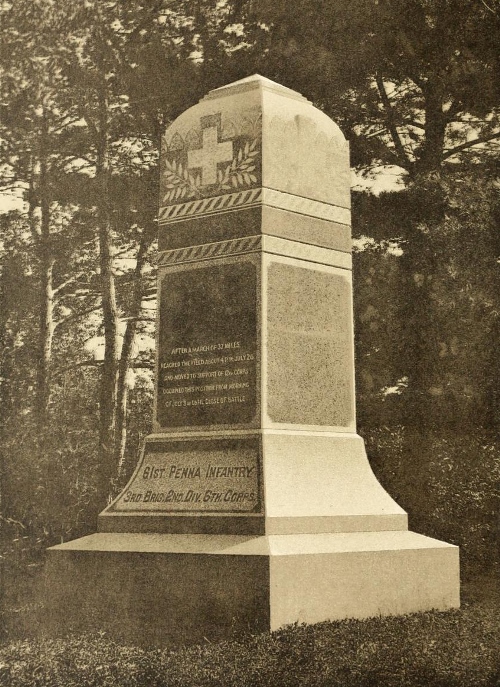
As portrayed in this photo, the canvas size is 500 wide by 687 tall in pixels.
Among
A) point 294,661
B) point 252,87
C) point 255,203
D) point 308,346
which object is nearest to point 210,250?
point 255,203

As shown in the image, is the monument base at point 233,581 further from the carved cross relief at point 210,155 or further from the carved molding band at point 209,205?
the carved cross relief at point 210,155

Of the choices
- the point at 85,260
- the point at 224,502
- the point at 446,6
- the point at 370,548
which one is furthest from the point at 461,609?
the point at 85,260

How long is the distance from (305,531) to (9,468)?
6.07m

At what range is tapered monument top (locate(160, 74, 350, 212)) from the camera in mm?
7574

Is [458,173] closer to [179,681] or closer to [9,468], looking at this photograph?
[9,468]

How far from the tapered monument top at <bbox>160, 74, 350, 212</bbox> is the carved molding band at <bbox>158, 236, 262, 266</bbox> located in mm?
378

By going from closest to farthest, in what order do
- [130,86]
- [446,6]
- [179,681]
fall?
[179,681]
[446,6]
[130,86]

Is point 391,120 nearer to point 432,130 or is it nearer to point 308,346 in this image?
point 432,130

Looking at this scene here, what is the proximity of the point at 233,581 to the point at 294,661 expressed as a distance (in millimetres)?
701

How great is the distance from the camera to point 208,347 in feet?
24.7

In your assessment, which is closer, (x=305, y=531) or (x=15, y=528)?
(x=305, y=531)

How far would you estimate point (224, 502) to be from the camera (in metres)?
6.94

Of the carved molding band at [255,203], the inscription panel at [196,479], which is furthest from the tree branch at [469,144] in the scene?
the inscription panel at [196,479]

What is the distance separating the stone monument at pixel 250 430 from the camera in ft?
21.8
